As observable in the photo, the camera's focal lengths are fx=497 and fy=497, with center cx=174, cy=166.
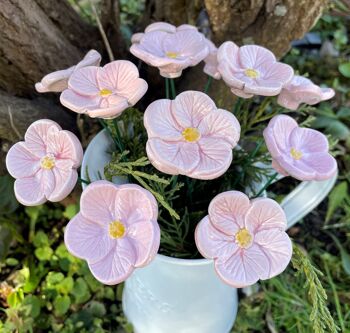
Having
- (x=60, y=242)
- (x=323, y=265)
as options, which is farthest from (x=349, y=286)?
(x=60, y=242)

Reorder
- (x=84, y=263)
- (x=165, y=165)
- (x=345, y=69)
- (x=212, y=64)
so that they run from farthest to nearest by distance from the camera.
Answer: (x=345, y=69)
(x=84, y=263)
(x=212, y=64)
(x=165, y=165)

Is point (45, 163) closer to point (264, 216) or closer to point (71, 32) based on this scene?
point (264, 216)

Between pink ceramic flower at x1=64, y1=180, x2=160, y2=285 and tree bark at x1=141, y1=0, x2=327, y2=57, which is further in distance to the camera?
tree bark at x1=141, y1=0, x2=327, y2=57

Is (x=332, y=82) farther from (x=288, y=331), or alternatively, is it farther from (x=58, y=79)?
(x=58, y=79)

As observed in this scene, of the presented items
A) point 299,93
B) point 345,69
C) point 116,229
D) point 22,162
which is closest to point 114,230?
point 116,229

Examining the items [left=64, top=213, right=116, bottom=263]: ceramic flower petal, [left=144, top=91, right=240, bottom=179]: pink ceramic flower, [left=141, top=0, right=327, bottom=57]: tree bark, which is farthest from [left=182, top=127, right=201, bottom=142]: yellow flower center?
[left=141, top=0, right=327, bottom=57]: tree bark

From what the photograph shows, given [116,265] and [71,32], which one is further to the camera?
[71,32]

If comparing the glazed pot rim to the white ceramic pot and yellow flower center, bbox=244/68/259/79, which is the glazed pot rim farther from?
yellow flower center, bbox=244/68/259/79
